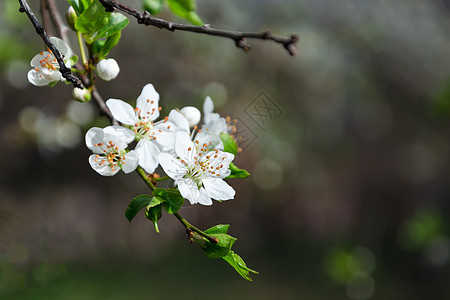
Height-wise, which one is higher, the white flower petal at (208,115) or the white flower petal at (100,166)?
the white flower petal at (208,115)

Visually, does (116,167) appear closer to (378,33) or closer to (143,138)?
(143,138)

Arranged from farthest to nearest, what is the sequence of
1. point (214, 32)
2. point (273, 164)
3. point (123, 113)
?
point (273, 164) → point (123, 113) → point (214, 32)

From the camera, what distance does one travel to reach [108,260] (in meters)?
2.85

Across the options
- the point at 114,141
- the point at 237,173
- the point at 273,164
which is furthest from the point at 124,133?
the point at 273,164

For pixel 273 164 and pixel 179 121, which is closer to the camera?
pixel 179 121

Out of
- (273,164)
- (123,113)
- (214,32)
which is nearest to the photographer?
(214,32)

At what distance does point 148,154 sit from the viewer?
1.47ft

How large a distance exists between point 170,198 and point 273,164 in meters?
2.50

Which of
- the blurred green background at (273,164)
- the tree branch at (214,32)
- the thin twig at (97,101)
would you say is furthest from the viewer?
the blurred green background at (273,164)

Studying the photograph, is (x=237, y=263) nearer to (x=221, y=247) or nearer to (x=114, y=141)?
(x=221, y=247)

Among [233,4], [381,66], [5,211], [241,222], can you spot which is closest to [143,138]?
[233,4]

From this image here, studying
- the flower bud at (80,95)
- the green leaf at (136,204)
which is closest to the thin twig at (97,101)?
the flower bud at (80,95)

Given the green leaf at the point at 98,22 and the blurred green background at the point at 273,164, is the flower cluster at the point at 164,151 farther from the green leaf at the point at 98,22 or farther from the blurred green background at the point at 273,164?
the blurred green background at the point at 273,164

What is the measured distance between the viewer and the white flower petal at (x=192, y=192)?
0.42m
